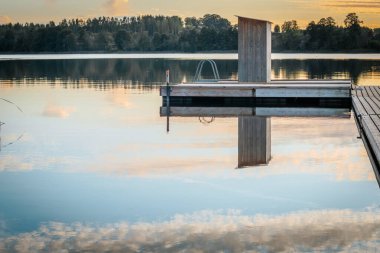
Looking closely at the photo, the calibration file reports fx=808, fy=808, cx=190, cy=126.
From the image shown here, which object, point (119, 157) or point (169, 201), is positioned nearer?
point (169, 201)

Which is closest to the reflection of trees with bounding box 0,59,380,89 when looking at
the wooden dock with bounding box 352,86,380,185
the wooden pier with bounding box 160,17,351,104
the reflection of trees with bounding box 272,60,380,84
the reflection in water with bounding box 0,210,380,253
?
the reflection of trees with bounding box 272,60,380,84

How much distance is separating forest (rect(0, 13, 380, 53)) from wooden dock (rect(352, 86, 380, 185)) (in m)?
96.5

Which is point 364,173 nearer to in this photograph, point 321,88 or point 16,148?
point 16,148

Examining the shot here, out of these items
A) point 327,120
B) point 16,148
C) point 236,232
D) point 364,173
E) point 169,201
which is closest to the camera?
point 236,232

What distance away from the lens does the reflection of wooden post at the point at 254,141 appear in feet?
52.2

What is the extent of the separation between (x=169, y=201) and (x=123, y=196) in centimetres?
77

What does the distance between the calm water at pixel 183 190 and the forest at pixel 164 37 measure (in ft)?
342

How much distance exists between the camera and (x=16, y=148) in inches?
693

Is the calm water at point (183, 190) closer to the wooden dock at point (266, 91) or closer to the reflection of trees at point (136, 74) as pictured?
the wooden dock at point (266, 91)

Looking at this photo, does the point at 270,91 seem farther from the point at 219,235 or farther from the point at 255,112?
the point at 219,235

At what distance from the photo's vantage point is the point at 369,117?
60.5 ft

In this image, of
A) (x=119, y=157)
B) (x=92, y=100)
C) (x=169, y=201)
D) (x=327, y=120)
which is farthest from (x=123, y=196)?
(x=92, y=100)

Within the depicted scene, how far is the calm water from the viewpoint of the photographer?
959 centimetres

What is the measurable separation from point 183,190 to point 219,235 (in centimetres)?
289
